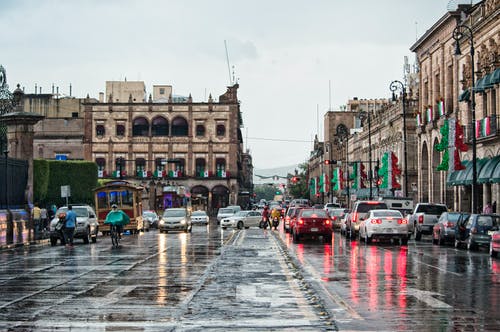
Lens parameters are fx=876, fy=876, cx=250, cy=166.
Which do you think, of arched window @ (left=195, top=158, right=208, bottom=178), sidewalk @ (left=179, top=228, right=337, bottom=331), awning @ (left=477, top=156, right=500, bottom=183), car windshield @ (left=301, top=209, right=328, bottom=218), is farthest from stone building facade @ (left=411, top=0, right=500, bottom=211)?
arched window @ (left=195, top=158, right=208, bottom=178)

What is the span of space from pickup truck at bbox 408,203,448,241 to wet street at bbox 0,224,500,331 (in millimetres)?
17617

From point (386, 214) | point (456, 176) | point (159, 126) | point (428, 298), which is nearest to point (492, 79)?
point (456, 176)

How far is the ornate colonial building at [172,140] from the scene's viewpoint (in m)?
122

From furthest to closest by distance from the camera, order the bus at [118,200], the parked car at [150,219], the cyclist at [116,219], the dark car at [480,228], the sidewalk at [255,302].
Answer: the parked car at [150,219]
the bus at [118,200]
the cyclist at [116,219]
the dark car at [480,228]
the sidewalk at [255,302]

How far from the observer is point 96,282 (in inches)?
739

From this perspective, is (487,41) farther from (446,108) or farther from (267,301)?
(267,301)

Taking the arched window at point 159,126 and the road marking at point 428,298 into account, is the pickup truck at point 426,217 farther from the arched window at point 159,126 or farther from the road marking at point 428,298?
the arched window at point 159,126

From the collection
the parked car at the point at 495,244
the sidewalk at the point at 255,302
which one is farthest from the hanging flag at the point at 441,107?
the sidewalk at the point at 255,302

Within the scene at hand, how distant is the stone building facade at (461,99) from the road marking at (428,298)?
27.5 metres

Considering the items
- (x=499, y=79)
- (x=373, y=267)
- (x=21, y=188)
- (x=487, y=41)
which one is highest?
(x=487, y=41)

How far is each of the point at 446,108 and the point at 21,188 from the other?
114ft

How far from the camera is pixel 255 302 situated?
14672 millimetres

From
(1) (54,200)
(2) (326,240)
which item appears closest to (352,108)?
(1) (54,200)

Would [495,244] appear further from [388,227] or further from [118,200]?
[118,200]
